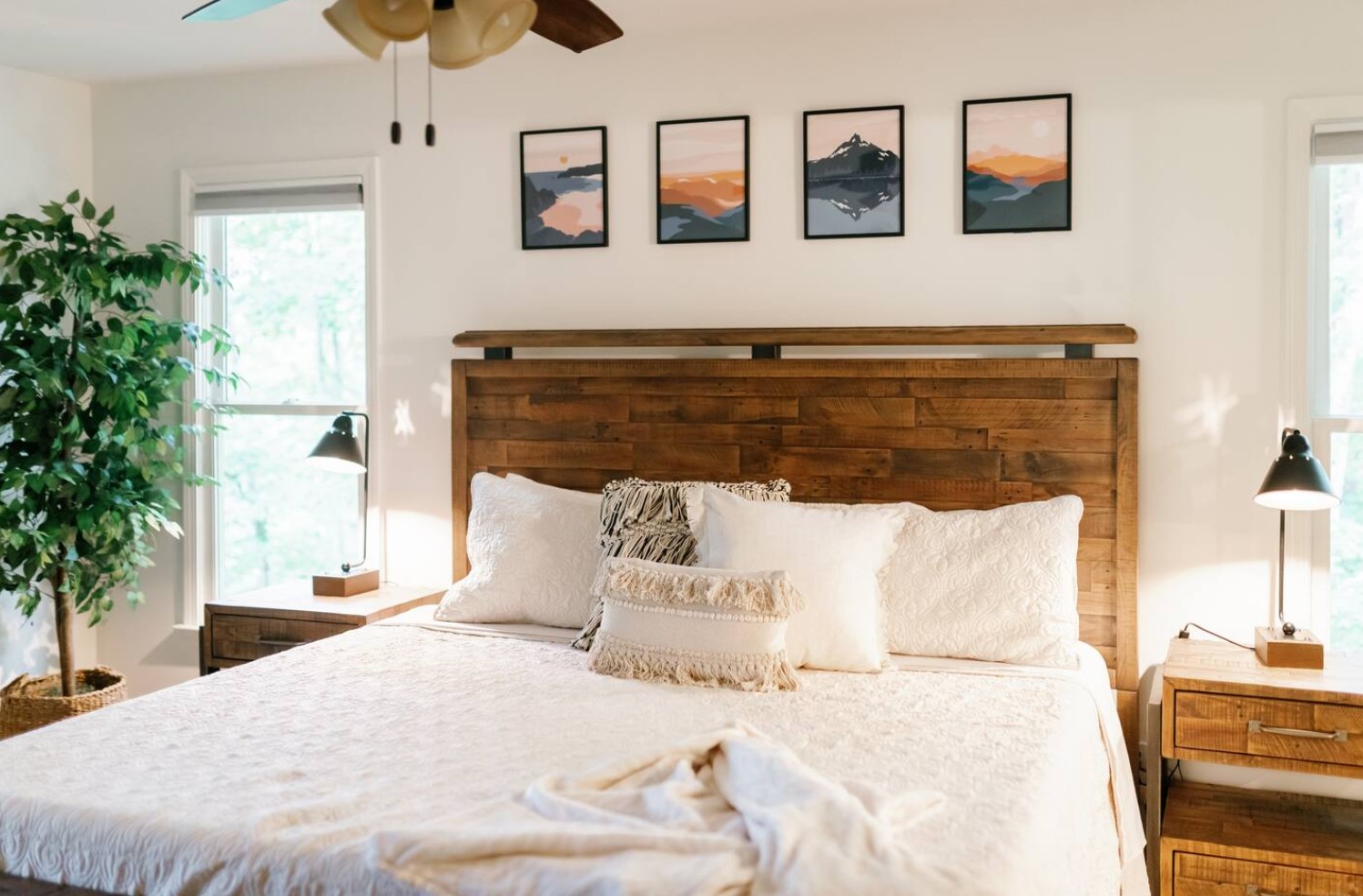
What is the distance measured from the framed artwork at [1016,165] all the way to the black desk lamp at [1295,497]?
900mm

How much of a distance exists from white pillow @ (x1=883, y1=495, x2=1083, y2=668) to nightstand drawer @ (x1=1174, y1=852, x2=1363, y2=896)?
0.54m

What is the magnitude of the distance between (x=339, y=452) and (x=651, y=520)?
1117mm

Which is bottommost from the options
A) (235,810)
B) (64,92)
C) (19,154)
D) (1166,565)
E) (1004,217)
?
(235,810)

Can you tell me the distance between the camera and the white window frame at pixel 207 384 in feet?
13.1

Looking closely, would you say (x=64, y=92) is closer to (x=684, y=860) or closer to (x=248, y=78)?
(x=248, y=78)

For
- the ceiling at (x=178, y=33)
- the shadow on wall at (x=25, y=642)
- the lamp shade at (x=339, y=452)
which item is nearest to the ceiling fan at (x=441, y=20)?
the ceiling at (x=178, y=33)

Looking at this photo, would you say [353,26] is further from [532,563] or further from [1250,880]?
[1250,880]

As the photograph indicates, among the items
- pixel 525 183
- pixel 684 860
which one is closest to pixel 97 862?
pixel 684 860

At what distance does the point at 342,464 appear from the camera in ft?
12.0

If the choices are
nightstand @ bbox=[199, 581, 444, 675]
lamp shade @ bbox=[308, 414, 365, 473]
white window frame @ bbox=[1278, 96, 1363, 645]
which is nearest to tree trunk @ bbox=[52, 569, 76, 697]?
nightstand @ bbox=[199, 581, 444, 675]

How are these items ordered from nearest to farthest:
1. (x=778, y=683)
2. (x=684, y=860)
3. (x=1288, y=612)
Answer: (x=684, y=860) → (x=778, y=683) → (x=1288, y=612)

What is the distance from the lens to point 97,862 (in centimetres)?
184

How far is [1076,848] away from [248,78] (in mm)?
3706

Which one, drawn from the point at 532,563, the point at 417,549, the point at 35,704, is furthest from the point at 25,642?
the point at 532,563
